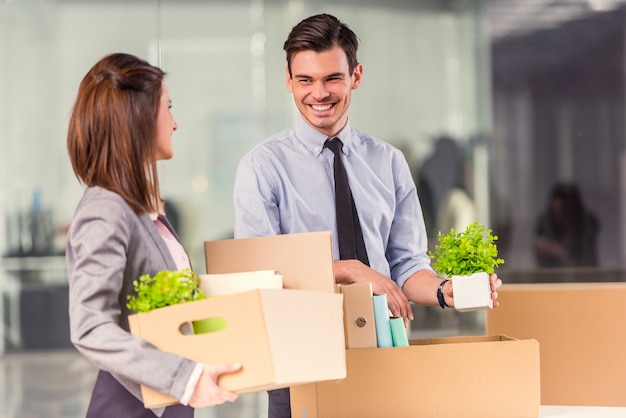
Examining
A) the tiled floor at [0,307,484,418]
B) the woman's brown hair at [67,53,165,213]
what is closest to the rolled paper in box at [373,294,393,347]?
the woman's brown hair at [67,53,165,213]

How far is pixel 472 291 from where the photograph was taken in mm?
1971

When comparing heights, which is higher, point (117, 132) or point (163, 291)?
point (117, 132)

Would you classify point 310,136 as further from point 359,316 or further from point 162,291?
point 162,291

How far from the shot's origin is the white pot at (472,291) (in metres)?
1.96

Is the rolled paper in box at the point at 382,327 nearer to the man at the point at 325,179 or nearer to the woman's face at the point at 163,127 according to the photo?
the man at the point at 325,179

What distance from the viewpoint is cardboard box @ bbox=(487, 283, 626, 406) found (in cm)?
236

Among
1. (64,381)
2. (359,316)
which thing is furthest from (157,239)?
(64,381)

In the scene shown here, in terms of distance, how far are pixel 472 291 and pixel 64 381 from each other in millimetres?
4620

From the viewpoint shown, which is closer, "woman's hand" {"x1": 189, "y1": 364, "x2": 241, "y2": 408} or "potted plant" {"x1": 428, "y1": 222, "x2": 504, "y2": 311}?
"woman's hand" {"x1": 189, "y1": 364, "x2": 241, "y2": 408}

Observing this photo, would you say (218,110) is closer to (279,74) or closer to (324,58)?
(279,74)

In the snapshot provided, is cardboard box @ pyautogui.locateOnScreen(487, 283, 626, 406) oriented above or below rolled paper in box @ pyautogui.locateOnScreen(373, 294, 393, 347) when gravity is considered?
below

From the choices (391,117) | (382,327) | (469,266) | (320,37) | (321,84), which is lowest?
(382,327)

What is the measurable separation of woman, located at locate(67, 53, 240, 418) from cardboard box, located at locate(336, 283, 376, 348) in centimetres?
35

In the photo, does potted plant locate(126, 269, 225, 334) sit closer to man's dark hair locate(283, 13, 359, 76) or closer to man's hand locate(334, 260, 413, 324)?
man's hand locate(334, 260, 413, 324)
